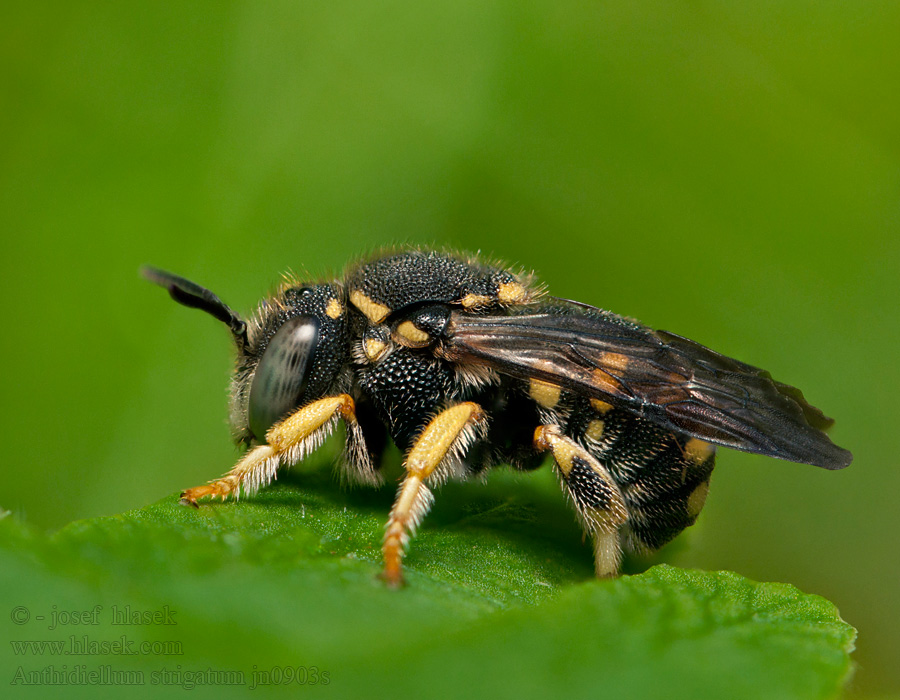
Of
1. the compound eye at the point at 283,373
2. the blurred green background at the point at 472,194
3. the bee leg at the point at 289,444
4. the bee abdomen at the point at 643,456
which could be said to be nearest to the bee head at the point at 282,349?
the compound eye at the point at 283,373

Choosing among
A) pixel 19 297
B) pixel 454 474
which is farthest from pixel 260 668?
pixel 19 297

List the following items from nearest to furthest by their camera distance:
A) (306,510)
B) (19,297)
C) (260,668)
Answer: (260,668)
(306,510)
(19,297)

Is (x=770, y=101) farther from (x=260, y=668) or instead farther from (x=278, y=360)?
(x=260, y=668)

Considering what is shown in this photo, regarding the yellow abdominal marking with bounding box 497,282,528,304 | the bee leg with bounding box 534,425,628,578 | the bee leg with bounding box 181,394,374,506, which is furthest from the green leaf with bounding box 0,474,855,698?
the yellow abdominal marking with bounding box 497,282,528,304

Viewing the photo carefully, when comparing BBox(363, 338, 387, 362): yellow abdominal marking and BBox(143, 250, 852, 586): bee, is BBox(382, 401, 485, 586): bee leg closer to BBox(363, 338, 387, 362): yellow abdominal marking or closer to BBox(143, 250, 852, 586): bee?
BBox(143, 250, 852, 586): bee

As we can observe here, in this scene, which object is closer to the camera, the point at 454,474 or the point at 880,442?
the point at 454,474

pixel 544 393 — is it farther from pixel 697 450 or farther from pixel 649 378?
pixel 697 450

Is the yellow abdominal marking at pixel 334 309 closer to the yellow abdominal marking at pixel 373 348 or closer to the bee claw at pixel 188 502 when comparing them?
the yellow abdominal marking at pixel 373 348
